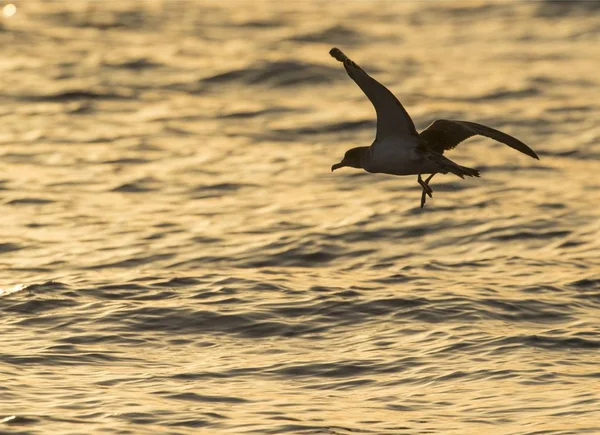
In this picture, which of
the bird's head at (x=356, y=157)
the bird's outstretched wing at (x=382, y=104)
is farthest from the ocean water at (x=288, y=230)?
the bird's outstretched wing at (x=382, y=104)

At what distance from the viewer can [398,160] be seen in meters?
10.6

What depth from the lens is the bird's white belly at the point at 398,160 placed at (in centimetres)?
1054

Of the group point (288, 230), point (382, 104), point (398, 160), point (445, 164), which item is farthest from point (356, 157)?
point (288, 230)

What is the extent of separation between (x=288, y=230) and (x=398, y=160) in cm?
656

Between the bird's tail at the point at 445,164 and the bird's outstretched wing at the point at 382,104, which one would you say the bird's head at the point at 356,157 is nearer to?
the bird's outstretched wing at the point at 382,104

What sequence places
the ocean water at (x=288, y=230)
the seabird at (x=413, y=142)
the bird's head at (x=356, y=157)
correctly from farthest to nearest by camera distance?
the ocean water at (x=288, y=230)
the bird's head at (x=356, y=157)
the seabird at (x=413, y=142)

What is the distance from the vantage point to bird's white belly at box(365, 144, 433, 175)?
34.6 ft

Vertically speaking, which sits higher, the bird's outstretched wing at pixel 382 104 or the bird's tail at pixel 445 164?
the bird's outstretched wing at pixel 382 104

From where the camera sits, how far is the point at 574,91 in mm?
23469

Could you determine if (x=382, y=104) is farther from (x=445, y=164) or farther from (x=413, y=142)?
(x=445, y=164)

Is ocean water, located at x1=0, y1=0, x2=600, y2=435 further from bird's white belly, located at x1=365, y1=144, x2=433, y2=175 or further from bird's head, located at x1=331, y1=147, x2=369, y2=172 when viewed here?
bird's white belly, located at x1=365, y1=144, x2=433, y2=175

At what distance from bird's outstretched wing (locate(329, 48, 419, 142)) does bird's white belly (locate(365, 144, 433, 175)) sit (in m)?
0.11

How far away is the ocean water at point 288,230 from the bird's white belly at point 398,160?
216 cm

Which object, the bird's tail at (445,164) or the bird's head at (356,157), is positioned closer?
the bird's tail at (445,164)
